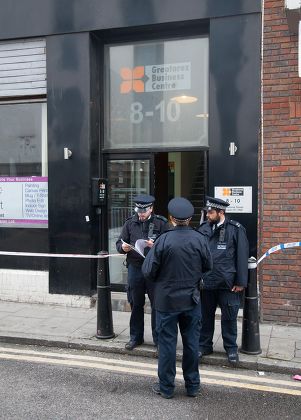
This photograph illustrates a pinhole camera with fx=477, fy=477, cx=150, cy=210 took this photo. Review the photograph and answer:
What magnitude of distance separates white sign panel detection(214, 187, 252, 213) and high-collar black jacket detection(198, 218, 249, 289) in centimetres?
148

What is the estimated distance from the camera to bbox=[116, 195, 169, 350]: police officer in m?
5.57

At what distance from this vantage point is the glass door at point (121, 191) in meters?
7.70

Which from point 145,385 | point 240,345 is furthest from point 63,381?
point 240,345

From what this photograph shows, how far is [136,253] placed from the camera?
5.55 m

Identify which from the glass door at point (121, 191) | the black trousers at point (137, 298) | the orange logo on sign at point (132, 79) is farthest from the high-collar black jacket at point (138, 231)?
the orange logo on sign at point (132, 79)

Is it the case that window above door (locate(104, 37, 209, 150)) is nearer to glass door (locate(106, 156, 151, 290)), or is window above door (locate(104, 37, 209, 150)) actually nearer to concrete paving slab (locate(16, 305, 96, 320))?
glass door (locate(106, 156, 151, 290))

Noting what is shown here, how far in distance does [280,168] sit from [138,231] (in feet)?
7.37

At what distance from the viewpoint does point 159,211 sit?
27.2ft

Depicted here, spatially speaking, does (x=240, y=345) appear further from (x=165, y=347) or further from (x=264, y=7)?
(x=264, y=7)

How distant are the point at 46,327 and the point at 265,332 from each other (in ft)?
9.55

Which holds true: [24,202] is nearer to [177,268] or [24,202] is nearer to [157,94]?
[157,94]

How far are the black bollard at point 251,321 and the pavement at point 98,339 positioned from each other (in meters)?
0.09

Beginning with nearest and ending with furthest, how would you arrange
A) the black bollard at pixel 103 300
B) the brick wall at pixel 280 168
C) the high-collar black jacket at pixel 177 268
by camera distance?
the high-collar black jacket at pixel 177 268
the black bollard at pixel 103 300
the brick wall at pixel 280 168

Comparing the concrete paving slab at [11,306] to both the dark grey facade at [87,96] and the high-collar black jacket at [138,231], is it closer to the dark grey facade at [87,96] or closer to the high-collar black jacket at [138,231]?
the dark grey facade at [87,96]
